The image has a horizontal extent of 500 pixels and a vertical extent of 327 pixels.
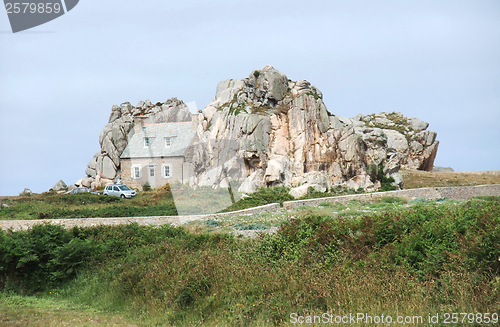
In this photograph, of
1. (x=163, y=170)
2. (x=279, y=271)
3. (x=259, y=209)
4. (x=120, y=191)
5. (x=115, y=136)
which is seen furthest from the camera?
(x=115, y=136)

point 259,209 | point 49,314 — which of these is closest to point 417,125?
point 259,209

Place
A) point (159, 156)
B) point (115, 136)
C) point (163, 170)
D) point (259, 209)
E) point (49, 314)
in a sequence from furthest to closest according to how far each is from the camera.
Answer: point (115, 136) < point (159, 156) < point (163, 170) < point (259, 209) < point (49, 314)

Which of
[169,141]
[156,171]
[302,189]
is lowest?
[302,189]

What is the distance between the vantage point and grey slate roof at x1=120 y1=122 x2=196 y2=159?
47.7 m

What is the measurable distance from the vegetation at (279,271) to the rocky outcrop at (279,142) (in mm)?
21961

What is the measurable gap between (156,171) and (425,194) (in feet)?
98.7

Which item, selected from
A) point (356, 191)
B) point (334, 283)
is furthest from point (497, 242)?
point (356, 191)

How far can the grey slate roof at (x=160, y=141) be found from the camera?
156 feet

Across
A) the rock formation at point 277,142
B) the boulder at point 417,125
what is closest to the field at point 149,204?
the rock formation at point 277,142

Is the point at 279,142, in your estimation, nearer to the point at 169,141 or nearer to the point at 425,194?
the point at 425,194

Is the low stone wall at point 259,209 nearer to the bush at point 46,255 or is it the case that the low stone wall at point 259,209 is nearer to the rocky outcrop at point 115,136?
the bush at point 46,255

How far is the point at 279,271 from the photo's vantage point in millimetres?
8602

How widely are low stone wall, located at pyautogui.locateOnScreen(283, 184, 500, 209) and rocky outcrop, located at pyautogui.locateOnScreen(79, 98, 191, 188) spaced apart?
3473 cm

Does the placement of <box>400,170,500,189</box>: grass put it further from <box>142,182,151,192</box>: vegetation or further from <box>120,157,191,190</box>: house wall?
<box>142,182,151,192</box>: vegetation
